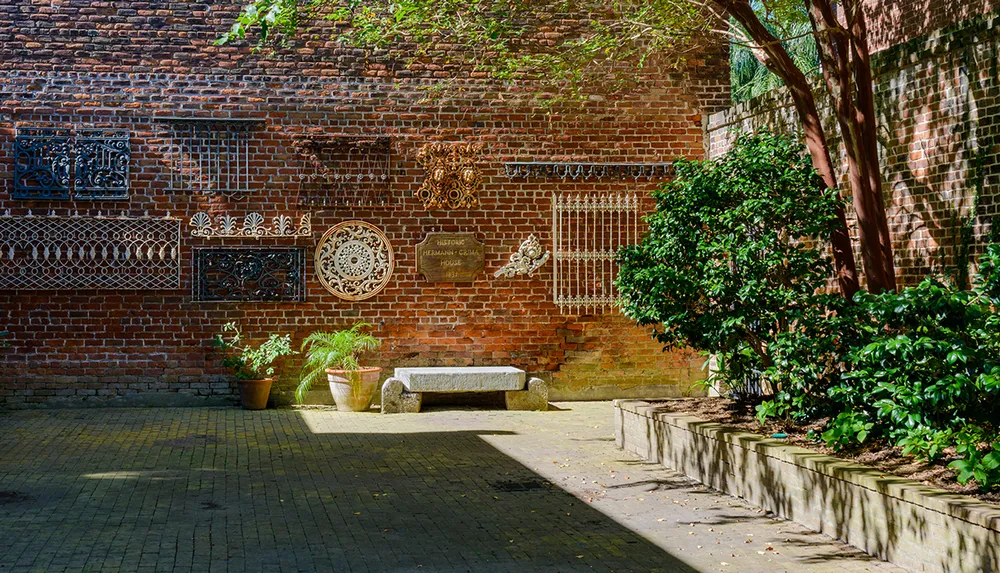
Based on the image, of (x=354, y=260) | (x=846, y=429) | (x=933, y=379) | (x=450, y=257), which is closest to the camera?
(x=933, y=379)

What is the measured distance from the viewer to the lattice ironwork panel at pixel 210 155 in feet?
39.5

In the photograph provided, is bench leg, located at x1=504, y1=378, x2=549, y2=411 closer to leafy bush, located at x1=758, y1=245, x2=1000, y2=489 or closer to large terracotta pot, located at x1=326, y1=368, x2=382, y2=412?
large terracotta pot, located at x1=326, y1=368, x2=382, y2=412

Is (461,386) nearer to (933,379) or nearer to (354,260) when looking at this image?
(354,260)

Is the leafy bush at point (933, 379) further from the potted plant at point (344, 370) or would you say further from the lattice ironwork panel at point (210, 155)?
the lattice ironwork panel at point (210, 155)

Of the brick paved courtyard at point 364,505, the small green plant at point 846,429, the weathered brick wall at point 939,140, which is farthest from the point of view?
the weathered brick wall at point 939,140

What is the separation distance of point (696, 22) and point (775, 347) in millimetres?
4243

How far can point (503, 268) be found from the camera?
12.7m

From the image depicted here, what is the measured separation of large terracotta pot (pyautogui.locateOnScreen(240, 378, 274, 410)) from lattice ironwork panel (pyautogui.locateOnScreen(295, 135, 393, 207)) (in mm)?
2125

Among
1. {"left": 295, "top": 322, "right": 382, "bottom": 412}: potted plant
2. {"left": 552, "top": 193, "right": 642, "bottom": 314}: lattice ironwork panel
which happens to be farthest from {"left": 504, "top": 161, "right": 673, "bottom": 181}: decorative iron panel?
{"left": 295, "top": 322, "right": 382, "bottom": 412}: potted plant

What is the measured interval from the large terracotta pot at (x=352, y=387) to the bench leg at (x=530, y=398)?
5.14 ft

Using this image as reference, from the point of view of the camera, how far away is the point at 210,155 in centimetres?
1211

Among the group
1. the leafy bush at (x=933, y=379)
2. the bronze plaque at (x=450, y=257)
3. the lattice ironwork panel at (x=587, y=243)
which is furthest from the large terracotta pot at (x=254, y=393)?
the leafy bush at (x=933, y=379)

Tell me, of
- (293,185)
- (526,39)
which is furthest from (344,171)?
(526,39)

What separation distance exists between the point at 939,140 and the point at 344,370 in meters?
6.66
